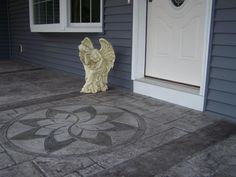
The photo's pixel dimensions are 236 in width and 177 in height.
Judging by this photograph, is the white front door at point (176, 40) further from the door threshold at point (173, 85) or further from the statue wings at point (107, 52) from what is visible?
the statue wings at point (107, 52)

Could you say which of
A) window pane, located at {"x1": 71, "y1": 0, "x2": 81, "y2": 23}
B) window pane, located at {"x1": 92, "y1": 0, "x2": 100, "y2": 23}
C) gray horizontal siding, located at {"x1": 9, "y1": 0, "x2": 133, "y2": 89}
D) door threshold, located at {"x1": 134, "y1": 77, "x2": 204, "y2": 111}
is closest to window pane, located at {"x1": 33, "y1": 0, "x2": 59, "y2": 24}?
gray horizontal siding, located at {"x1": 9, "y1": 0, "x2": 133, "y2": 89}

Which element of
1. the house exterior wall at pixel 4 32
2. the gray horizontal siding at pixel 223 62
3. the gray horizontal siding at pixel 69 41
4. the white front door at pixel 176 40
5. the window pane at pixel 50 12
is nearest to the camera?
the gray horizontal siding at pixel 223 62

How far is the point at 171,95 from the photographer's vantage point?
3541 mm

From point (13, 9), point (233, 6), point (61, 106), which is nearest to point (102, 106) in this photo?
point (61, 106)

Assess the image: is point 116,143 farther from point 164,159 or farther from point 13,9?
point 13,9

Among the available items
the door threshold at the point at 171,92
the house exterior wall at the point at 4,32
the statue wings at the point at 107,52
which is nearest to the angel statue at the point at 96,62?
the statue wings at the point at 107,52

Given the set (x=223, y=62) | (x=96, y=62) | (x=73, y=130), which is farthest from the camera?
(x=96, y=62)

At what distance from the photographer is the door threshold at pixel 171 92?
3.27 meters

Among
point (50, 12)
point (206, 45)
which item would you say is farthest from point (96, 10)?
point (206, 45)

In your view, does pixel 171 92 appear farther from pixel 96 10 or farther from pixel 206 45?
pixel 96 10

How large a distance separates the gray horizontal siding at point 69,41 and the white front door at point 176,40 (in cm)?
35

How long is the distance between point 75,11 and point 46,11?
1.15m

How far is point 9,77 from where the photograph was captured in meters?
5.46

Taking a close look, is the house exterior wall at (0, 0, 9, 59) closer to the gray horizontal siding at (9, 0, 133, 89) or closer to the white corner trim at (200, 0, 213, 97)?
the gray horizontal siding at (9, 0, 133, 89)
